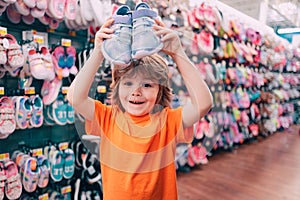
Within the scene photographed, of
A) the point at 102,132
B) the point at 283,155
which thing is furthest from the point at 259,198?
the point at 102,132

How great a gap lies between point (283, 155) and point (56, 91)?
2.86 meters

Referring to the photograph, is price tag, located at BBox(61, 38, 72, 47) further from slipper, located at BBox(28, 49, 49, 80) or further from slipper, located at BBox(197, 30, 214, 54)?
slipper, located at BBox(197, 30, 214, 54)

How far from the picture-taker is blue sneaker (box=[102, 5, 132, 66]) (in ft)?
1.66

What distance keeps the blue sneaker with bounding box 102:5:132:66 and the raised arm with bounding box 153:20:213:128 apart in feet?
0.19

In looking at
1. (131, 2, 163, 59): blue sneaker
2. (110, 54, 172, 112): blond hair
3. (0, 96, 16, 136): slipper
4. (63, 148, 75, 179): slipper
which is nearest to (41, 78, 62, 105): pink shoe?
(0, 96, 16, 136): slipper

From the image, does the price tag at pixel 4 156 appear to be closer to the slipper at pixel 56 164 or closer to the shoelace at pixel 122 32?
the slipper at pixel 56 164

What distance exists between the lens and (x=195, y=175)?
2512 mm

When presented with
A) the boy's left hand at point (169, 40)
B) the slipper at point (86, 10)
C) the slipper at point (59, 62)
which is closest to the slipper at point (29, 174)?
the slipper at point (59, 62)

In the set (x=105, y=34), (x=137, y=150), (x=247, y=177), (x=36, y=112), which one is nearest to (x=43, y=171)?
(x=36, y=112)

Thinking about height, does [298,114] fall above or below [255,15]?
below

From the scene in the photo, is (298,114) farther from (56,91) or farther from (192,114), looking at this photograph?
(192,114)

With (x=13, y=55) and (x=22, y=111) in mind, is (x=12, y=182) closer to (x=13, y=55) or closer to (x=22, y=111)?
(x=22, y=111)

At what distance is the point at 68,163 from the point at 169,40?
1299mm

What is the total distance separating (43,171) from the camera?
4.91ft
